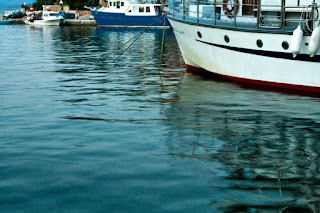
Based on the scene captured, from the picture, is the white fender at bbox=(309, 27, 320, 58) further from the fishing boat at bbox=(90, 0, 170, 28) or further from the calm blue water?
the fishing boat at bbox=(90, 0, 170, 28)

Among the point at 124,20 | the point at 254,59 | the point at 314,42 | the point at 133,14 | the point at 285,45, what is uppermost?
the point at 133,14

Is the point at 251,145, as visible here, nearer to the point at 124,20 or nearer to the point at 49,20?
the point at 124,20

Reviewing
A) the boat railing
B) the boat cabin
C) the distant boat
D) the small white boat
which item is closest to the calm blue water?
the boat railing

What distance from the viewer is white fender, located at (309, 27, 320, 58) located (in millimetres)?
13688

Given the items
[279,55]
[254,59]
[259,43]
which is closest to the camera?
[279,55]

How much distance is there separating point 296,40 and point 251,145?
5.69m

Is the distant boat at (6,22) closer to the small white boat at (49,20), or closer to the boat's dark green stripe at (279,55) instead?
the small white boat at (49,20)

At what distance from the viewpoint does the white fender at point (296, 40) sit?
13914mm

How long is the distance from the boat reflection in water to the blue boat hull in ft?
179

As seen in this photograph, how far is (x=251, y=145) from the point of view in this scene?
9281mm

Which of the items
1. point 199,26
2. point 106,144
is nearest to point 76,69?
point 199,26

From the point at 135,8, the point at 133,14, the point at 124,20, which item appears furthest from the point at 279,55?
the point at 124,20

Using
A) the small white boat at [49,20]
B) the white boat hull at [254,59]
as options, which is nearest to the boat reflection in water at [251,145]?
the white boat hull at [254,59]

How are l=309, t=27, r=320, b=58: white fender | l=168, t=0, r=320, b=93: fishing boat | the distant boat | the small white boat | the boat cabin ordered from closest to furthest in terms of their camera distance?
1. l=309, t=27, r=320, b=58: white fender
2. l=168, t=0, r=320, b=93: fishing boat
3. the boat cabin
4. the small white boat
5. the distant boat
